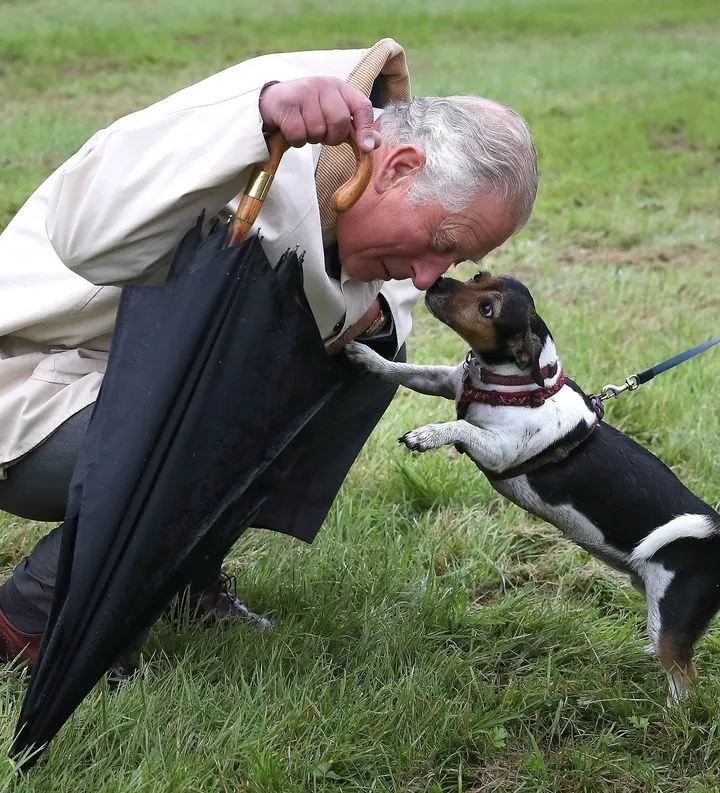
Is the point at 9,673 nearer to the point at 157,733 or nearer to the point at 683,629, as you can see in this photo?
the point at 157,733

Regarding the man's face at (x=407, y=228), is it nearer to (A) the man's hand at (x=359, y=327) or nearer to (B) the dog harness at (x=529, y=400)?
(A) the man's hand at (x=359, y=327)

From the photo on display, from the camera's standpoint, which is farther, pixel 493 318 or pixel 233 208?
pixel 493 318

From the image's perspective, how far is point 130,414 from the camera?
1.92 meters

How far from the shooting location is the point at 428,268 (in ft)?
7.66

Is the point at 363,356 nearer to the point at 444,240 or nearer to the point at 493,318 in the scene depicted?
the point at 493,318

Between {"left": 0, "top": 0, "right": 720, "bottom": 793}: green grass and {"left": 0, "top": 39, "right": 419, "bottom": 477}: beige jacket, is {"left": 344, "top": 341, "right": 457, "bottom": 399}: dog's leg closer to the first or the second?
{"left": 0, "top": 39, "right": 419, "bottom": 477}: beige jacket

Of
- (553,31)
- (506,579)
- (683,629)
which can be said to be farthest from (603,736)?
(553,31)

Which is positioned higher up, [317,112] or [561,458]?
[317,112]

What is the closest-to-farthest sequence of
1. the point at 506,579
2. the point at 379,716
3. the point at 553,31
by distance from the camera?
the point at 379,716 → the point at 506,579 → the point at 553,31

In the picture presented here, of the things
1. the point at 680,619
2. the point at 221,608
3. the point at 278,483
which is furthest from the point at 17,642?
the point at 680,619

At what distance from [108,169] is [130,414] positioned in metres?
0.47

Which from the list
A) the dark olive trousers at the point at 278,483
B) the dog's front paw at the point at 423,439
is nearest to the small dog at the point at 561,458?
the dog's front paw at the point at 423,439

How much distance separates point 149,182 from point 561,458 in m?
1.26

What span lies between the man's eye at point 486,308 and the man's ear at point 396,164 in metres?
0.47
